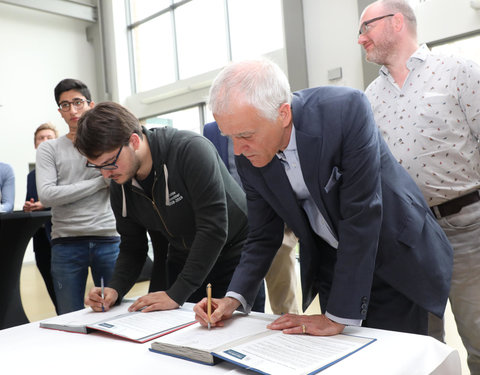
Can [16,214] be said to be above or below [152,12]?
below

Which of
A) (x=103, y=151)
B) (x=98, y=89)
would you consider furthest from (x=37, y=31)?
(x=103, y=151)

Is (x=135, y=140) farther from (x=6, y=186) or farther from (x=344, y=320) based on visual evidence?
(x=6, y=186)

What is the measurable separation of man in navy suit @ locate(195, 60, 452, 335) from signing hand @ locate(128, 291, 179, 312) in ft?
0.75

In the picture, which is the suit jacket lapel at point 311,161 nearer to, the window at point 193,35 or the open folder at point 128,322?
the open folder at point 128,322

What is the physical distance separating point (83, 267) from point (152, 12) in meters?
7.34

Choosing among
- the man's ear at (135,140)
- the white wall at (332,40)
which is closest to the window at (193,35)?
the white wall at (332,40)

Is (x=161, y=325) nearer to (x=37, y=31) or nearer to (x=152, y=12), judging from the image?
(x=152, y=12)

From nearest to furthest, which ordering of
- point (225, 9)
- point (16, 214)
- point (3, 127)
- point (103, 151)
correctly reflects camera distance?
point (103, 151) < point (16, 214) < point (225, 9) < point (3, 127)

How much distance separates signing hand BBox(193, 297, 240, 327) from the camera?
1143mm

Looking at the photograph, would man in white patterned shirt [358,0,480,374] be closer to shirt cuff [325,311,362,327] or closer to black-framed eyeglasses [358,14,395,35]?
black-framed eyeglasses [358,14,395,35]

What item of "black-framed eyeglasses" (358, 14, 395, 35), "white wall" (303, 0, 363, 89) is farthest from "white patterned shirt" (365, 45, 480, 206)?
"white wall" (303, 0, 363, 89)

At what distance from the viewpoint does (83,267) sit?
6.94 ft

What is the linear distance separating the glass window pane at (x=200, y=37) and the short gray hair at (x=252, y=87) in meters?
6.54

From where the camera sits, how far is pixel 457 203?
1.63 metres
